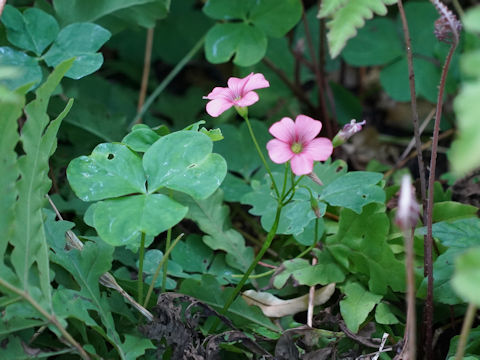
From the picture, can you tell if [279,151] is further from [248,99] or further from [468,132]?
[468,132]

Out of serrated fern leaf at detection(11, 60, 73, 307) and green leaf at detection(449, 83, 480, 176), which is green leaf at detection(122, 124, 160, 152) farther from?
green leaf at detection(449, 83, 480, 176)

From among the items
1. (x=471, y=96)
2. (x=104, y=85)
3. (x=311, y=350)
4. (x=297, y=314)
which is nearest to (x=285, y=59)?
(x=104, y=85)

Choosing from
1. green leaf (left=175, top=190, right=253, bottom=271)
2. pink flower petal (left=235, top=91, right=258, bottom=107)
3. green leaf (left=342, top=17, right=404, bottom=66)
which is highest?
pink flower petal (left=235, top=91, right=258, bottom=107)

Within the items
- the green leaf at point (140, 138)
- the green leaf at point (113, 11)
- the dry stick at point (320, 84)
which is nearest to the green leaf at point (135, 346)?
the green leaf at point (140, 138)

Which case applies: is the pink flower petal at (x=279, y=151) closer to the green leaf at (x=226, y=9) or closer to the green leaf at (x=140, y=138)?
the green leaf at (x=140, y=138)

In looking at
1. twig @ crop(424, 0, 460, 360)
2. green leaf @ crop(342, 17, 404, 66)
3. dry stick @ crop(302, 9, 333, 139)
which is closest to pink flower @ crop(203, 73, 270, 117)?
twig @ crop(424, 0, 460, 360)

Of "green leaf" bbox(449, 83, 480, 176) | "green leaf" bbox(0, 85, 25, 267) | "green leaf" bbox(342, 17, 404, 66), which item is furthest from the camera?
"green leaf" bbox(342, 17, 404, 66)
